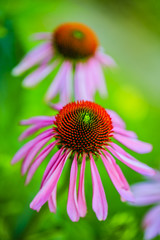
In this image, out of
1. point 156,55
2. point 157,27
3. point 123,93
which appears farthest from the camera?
point 157,27

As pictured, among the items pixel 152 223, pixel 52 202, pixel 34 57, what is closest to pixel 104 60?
pixel 34 57

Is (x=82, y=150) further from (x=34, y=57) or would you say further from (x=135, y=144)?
(x=34, y=57)

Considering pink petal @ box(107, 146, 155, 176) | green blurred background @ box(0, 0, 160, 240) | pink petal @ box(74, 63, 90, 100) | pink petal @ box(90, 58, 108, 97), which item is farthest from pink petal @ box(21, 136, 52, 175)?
pink petal @ box(90, 58, 108, 97)

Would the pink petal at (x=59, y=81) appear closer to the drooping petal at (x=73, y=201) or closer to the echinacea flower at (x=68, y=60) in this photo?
the echinacea flower at (x=68, y=60)

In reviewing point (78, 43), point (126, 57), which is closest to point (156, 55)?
point (126, 57)

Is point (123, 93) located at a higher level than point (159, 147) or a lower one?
higher

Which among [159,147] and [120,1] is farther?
[120,1]

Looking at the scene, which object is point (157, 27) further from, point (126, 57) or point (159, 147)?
point (159, 147)

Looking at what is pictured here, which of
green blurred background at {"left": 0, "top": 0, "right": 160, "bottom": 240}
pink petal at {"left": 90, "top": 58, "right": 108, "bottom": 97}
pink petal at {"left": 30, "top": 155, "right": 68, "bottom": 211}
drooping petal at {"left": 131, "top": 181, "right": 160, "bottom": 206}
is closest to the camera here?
pink petal at {"left": 30, "top": 155, "right": 68, "bottom": 211}

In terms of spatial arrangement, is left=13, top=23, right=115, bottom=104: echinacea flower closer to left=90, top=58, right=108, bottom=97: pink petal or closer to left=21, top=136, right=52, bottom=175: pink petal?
left=90, top=58, right=108, bottom=97: pink petal
